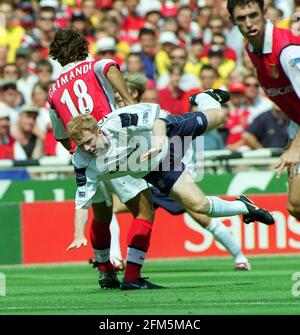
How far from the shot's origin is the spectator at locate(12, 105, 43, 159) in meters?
17.7

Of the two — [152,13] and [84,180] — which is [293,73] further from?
[152,13]

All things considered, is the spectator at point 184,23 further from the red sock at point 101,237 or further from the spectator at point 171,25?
the red sock at point 101,237

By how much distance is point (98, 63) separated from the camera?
1174cm

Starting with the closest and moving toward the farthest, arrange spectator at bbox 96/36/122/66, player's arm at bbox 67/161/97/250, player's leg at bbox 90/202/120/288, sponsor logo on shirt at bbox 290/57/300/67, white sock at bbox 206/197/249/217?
sponsor logo on shirt at bbox 290/57/300/67 → player's arm at bbox 67/161/97/250 → white sock at bbox 206/197/249/217 → player's leg at bbox 90/202/120/288 → spectator at bbox 96/36/122/66

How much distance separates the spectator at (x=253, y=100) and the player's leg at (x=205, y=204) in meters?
7.38

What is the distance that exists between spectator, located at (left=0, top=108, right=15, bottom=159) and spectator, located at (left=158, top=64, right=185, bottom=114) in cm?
259

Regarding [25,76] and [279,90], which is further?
[25,76]

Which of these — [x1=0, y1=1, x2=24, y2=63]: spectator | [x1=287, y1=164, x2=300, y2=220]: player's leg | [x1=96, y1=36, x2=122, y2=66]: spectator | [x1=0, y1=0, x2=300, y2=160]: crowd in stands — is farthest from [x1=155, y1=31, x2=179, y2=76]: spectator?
[x1=287, y1=164, x2=300, y2=220]: player's leg

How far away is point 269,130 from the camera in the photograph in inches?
701

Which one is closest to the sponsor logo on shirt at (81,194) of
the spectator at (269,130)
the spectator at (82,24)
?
the spectator at (269,130)

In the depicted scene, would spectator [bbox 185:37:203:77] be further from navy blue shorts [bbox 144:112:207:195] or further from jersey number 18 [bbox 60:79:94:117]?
navy blue shorts [bbox 144:112:207:195]

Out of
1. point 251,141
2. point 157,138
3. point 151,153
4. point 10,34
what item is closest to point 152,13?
point 10,34

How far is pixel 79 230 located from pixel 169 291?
126 centimetres
